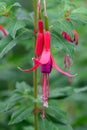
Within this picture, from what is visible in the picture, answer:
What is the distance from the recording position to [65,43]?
2037mm

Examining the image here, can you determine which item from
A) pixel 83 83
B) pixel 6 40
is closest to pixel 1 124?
pixel 83 83

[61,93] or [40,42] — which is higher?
[40,42]

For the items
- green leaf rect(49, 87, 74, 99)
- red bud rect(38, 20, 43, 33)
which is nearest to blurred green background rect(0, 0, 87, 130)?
green leaf rect(49, 87, 74, 99)

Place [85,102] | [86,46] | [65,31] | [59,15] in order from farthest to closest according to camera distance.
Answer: [86,46] < [85,102] < [59,15] < [65,31]

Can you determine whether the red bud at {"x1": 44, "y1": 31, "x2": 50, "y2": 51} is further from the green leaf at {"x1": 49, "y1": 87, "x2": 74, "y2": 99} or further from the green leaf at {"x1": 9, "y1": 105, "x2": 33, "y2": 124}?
the green leaf at {"x1": 49, "y1": 87, "x2": 74, "y2": 99}

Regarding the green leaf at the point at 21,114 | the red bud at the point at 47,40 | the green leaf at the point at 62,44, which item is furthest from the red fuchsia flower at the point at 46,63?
the green leaf at the point at 21,114

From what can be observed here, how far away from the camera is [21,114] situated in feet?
7.43

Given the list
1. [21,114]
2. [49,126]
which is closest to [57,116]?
[49,126]

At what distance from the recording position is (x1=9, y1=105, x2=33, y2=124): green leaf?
7.33 feet

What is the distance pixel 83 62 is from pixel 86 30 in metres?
0.39

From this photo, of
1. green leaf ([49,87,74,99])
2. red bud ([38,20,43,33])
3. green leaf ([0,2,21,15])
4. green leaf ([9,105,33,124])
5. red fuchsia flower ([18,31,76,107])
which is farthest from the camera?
green leaf ([49,87,74,99])

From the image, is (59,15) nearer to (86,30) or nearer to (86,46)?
(86,46)

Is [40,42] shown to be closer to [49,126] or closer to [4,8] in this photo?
[4,8]

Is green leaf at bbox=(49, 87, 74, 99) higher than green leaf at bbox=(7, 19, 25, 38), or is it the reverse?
green leaf at bbox=(7, 19, 25, 38)
